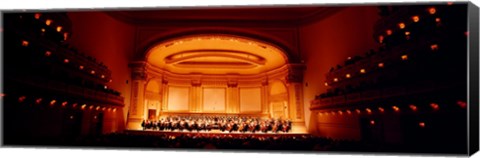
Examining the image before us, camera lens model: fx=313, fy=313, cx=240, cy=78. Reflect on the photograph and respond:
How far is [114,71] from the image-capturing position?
907cm

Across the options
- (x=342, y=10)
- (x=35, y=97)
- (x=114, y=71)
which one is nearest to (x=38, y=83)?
(x=35, y=97)

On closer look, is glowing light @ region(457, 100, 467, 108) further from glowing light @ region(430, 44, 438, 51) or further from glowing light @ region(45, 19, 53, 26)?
glowing light @ region(45, 19, 53, 26)

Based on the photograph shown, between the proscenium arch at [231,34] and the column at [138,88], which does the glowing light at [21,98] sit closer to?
the column at [138,88]

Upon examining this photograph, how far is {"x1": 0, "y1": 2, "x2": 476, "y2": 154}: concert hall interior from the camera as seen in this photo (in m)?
5.27

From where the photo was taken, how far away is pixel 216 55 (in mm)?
13312

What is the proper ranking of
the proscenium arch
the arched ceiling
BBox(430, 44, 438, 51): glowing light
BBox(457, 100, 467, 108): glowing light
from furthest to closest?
the arched ceiling → the proscenium arch → BBox(430, 44, 438, 51): glowing light → BBox(457, 100, 467, 108): glowing light

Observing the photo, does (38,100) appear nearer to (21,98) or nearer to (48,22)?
(21,98)

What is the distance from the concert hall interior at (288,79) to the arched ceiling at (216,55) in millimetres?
203

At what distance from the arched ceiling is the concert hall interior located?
0.20 metres

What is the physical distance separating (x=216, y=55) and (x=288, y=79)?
150 inches

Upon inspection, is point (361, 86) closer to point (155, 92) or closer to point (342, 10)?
point (342, 10)

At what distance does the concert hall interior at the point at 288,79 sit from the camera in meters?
5.27

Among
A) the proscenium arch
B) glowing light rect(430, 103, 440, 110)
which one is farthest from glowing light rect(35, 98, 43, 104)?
glowing light rect(430, 103, 440, 110)

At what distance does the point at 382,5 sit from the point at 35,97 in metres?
6.81
